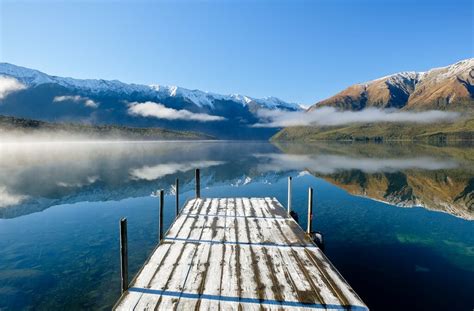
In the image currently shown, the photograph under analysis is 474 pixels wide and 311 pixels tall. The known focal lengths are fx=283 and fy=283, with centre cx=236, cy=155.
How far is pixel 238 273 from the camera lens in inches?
423

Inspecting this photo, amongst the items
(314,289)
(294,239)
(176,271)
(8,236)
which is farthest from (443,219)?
(8,236)

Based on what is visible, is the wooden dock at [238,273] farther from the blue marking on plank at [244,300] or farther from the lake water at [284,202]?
the lake water at [284,202]

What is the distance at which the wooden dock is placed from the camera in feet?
29.0

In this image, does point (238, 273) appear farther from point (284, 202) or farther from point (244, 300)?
point (284, 202)

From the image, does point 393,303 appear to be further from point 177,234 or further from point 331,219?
point 331,219

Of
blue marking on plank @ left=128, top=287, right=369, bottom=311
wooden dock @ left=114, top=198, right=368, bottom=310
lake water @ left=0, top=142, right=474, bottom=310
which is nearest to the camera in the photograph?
blue marking on plank @ left=128, top=287, right=369, bottom=311

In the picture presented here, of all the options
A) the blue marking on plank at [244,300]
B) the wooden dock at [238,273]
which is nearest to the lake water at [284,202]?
the wooden dock at [238,273]

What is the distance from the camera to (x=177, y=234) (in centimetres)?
1535

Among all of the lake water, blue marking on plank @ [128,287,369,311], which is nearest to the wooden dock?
blue marking on plank @ [128,287,369,311]

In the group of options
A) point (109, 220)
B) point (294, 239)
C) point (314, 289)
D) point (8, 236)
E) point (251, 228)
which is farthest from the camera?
point (109, 220)

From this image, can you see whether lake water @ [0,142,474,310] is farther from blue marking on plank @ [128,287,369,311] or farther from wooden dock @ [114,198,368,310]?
blue marking on plank @ [128,287,369,311]

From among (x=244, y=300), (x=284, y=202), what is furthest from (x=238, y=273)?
(x=284, y=202)

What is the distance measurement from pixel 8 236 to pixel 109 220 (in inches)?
286

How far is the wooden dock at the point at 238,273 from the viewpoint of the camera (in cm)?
884
